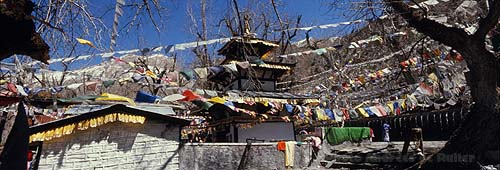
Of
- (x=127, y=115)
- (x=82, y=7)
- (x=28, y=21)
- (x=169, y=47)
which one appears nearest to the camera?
(x=28, y=21)

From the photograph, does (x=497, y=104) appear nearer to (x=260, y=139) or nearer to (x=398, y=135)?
(x=260, y=139)

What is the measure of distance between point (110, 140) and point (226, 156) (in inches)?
202

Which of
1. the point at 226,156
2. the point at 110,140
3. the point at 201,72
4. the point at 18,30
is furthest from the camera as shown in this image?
the point at 226,156

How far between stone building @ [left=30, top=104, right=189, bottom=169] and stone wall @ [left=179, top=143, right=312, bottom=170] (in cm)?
60

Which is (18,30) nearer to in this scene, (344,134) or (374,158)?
(374,158)

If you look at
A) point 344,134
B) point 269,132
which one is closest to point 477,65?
point 344,134

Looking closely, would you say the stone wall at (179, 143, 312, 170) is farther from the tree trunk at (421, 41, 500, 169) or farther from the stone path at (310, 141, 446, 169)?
the tree trunk at (421, 41, 500, 169)

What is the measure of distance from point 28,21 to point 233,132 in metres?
18.3

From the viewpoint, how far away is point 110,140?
13.5 meters

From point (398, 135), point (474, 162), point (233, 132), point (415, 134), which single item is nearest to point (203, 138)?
point (233, 132)

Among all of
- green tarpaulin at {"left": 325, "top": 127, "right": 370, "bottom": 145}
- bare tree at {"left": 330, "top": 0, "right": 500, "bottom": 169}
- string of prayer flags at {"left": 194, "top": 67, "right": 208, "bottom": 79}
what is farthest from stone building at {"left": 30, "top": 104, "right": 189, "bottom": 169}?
bare tree at {"left": 330, "top": 0, "right": 500, "bottom": 169}

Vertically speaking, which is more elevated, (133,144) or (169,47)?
(169,47)

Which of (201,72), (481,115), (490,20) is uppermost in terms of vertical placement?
(490,20)

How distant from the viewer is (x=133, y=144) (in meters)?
14.1
